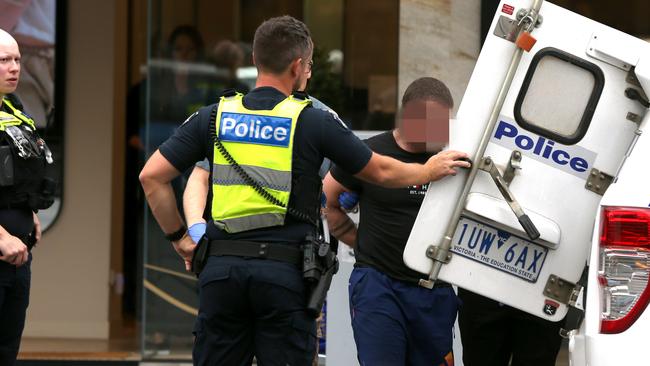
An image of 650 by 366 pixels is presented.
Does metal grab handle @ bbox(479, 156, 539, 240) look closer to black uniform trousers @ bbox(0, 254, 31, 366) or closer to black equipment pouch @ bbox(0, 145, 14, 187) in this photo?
black equipment pouch @ bbox(0, 145, 14, 187)

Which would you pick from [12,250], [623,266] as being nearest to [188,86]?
[12,250]

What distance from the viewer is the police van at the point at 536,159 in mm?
4660

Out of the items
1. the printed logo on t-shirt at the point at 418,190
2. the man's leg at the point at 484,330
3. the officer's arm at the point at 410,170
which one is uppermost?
the officer's arm at the point at 410,170

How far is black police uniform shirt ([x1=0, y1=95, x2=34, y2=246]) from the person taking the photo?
5.96 meters

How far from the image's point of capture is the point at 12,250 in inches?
231

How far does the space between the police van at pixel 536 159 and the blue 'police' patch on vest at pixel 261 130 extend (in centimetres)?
61

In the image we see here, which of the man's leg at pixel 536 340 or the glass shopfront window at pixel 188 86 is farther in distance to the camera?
the glass shopfront window at pixel 188 86

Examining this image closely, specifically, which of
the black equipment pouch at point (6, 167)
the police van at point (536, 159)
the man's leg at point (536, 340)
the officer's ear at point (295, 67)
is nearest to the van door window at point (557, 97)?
the police van at point (536, 159)

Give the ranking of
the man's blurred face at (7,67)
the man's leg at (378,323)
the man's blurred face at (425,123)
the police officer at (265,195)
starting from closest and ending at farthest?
the police officer at (265,195) → the man's blurred face at (425,123) → the man's leg at (378,323) → the man's blurred face at (7,67)

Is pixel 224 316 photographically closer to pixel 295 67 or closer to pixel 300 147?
pixel 300 147

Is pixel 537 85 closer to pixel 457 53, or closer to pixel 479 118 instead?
pixel 479 118

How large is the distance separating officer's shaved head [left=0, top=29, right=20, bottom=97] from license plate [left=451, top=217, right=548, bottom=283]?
2335 mm

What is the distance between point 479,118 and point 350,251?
2.05 meters

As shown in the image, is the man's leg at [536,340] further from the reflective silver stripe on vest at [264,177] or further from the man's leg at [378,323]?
the reflective silver stripe on vest at [264,177]
